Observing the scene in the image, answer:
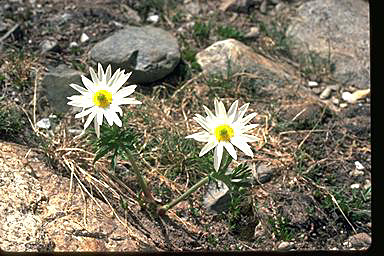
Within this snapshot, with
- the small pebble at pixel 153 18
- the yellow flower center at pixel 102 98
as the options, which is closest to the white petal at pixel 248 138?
the yellow flower center at pixel 102 98

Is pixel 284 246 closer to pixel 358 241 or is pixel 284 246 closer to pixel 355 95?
pixel 358 241

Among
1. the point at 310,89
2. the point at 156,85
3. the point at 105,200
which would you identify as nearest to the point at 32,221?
the point at 105,200

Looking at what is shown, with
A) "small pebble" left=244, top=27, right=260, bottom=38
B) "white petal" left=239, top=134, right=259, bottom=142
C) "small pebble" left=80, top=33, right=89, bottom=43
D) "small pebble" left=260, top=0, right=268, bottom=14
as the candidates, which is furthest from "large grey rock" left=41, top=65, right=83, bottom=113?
"small pebble" left=260, top=0, right=268, bottom=14

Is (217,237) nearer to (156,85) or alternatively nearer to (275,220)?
(275,220)

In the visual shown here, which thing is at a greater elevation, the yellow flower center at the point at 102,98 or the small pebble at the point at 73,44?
the yellow flower center at the point at 102,98

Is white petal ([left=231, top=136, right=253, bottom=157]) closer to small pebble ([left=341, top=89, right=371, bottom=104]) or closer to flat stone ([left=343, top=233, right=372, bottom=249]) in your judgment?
flat stone ([left=343, top=233, right=372, bottom=249])

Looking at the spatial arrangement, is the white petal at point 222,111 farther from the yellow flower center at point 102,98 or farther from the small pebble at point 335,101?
the small pebble at point 335,101
